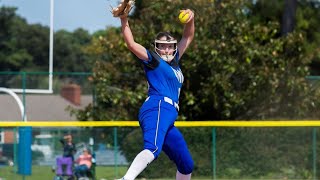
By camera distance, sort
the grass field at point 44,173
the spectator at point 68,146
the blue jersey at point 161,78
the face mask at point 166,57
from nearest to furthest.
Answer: the blue jersey at point 161,78
the face mask at point 166,57
the grass field at point 44,173
the spectator at point 68,146

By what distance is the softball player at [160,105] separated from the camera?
6.66 m

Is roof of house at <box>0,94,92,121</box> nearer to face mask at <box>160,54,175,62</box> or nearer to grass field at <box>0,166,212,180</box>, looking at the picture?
grass field at <box>0,166,212,180</box>

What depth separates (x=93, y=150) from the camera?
13.2 metres

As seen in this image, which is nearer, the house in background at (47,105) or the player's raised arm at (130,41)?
the player's raised arm at (130,41)


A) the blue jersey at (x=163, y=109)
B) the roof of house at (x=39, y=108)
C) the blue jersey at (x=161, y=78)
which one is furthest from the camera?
the roof of house at (x=39, y=108)

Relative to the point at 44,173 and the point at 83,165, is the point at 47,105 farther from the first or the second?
the point at 83,165

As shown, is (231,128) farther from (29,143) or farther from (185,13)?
(185,13)

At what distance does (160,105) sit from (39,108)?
10672 mm

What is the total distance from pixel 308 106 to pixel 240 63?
1626mm

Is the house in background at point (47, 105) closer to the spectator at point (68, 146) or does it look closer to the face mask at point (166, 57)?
the spectator at point (68, 146)

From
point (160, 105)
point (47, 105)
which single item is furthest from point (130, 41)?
point (47, 105)

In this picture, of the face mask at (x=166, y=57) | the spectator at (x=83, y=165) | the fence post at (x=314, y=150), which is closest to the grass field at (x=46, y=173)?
the spectator at (x=83, y=165)

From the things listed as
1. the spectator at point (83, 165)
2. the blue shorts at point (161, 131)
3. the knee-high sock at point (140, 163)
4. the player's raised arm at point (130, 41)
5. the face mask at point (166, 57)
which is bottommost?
the spectator at point (83, 165)

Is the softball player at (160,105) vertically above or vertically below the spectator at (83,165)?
above
